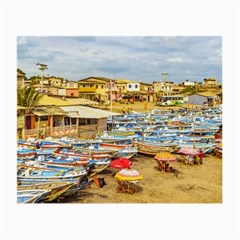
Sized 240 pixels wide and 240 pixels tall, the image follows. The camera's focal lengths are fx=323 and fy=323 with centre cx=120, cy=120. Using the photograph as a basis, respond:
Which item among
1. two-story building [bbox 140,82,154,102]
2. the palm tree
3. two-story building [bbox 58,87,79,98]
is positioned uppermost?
two-story building [bbox 140,82,154,102]

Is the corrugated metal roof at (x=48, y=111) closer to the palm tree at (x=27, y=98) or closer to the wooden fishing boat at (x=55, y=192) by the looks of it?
the palm tree at (x=27, y=98)

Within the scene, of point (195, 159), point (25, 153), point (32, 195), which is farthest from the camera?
point (195, 159)

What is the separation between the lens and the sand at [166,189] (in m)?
8.32

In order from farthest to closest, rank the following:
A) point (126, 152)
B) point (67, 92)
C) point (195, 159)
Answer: point (67, 92)
point (195, 159)
point (126, 152)

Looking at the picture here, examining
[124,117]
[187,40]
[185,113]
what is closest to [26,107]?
[187,40]

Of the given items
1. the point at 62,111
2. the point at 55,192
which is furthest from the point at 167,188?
the point at 62,111

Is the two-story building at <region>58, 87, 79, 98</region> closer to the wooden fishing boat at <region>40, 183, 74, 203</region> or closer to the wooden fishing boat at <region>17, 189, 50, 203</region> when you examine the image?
the wooden fishing boat at <region>40, 183, 74, 203</region>

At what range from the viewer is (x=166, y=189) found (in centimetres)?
896

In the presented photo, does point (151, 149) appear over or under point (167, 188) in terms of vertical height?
over

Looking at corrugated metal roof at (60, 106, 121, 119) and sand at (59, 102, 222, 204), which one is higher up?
corrugated metal roof at (60, 106, 121, 119)

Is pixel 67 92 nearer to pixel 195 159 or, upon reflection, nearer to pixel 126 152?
pixel 126 152

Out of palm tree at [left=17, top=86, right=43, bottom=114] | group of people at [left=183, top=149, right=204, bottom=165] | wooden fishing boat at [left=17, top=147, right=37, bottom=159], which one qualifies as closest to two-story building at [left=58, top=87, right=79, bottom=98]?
palm tree at [left=17, top=86, right=43, bottom=114]

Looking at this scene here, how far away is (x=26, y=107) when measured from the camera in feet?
34.1

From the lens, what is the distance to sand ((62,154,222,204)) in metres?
8.32
